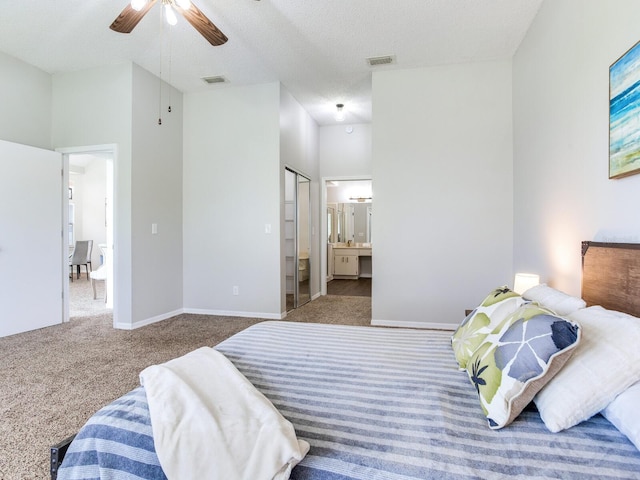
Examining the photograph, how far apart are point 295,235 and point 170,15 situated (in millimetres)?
3036

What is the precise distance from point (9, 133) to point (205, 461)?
14.5ft

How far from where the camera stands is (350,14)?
292cm

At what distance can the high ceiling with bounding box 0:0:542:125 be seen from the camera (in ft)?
9.30

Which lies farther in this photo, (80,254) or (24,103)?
(80,254)

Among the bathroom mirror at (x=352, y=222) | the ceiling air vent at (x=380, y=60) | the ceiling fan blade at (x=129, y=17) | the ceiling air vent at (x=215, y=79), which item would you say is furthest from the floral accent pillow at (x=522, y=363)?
the bathroom mirror at (x=352, y=222)

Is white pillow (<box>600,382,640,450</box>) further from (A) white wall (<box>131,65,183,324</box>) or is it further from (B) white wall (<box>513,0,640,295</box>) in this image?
(A) white wall (<box>131,65,183,324</box>)

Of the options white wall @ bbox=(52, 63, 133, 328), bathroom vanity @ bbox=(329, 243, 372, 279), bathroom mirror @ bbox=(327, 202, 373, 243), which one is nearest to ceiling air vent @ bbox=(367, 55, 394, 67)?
white wall @ bbox=(52, 63, 133, 328)

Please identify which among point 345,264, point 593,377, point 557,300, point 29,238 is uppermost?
point 29,238

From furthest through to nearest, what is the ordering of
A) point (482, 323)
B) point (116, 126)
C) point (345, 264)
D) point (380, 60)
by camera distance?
1. point (345, 264)
2. point (116, 126)
3. point (380, 60)
4. point (482, 323)

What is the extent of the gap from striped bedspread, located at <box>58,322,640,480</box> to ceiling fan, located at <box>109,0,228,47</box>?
2350mm

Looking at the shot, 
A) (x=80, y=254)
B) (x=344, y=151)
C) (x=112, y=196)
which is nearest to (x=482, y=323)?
(x=112, y=196)

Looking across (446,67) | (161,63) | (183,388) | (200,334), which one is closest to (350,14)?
(446,67)

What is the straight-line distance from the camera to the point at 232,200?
14.6 feet

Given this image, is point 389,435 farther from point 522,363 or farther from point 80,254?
point 80,254
